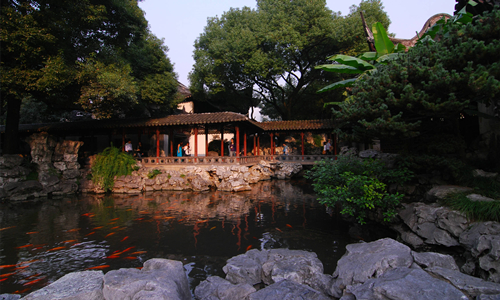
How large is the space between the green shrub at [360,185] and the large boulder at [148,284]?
3.35 metres

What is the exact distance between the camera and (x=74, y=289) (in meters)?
3.12

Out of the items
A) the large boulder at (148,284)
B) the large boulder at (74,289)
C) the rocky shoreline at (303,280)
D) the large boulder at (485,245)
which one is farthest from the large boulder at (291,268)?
the large boulder at (74,289)

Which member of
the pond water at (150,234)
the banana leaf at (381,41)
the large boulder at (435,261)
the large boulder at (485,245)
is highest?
the banana leaf at (381,41)

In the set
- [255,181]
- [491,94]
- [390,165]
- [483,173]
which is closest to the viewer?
[491,94]

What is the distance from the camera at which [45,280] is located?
434cm

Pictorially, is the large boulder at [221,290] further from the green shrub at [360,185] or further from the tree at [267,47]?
the tree at [267,47]

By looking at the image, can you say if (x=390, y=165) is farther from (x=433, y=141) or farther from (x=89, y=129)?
(x=89, y=129)

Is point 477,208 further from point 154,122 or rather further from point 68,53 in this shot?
point 154,122

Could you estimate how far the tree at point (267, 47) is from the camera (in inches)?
751

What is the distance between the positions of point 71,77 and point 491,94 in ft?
44.0

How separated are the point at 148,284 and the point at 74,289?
89cm

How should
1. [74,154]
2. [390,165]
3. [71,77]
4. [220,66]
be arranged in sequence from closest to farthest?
[390,165] < [71,77] < [74,154] < [220,66]

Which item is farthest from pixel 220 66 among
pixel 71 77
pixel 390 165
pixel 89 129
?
pixel 390 165

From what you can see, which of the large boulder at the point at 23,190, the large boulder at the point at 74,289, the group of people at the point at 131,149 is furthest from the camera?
the group of people at the point at 131,149
